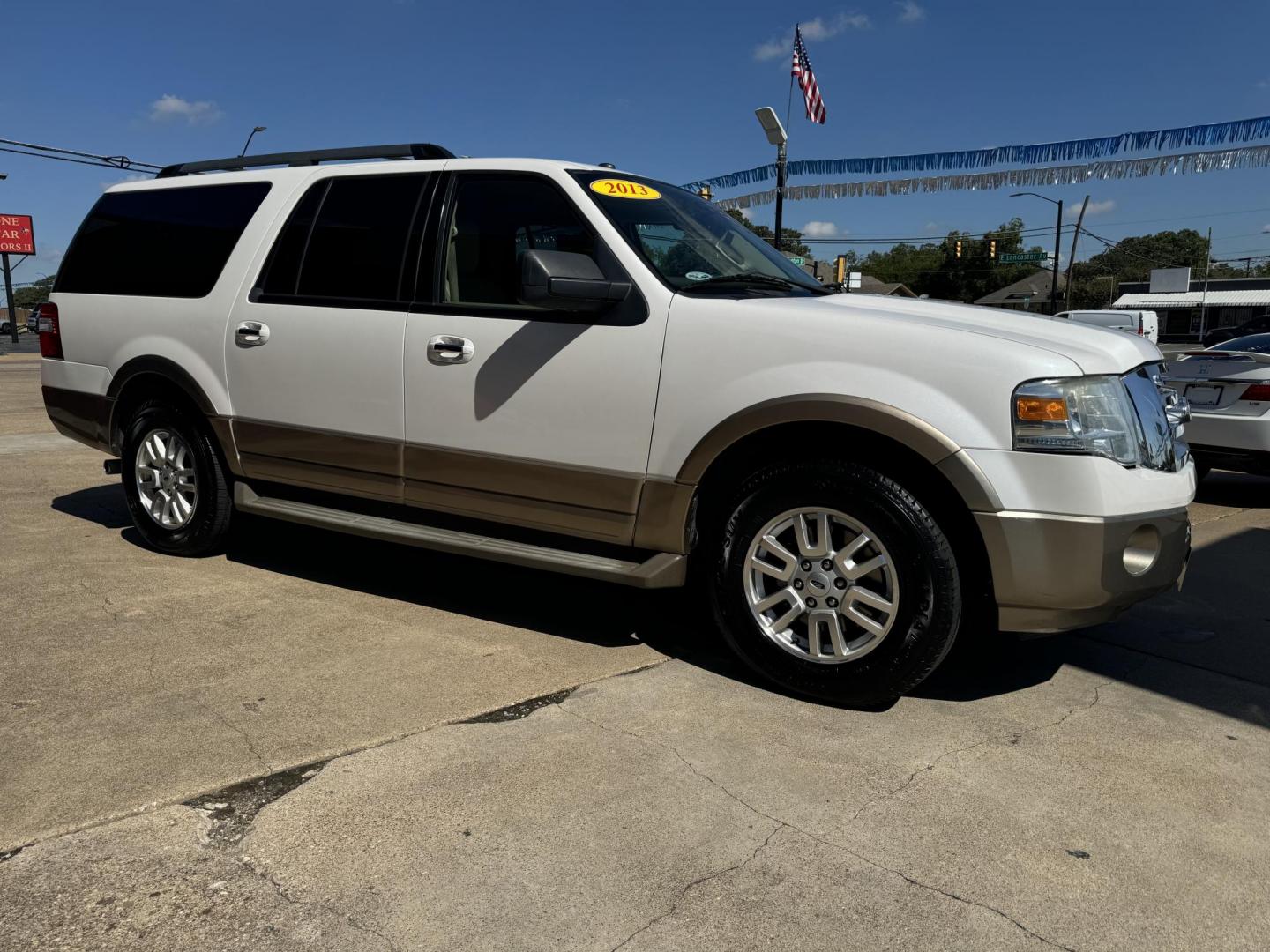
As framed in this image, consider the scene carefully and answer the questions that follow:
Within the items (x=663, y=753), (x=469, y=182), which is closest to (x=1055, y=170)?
(x=469, y=182)

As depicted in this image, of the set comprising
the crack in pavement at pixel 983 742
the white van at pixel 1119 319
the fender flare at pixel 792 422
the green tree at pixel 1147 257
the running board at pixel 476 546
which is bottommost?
the crack in pavement at pixel 983 742

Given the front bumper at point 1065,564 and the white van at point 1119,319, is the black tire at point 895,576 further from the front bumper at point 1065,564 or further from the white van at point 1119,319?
the white van at point 1119,319

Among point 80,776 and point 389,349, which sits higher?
point 389,349

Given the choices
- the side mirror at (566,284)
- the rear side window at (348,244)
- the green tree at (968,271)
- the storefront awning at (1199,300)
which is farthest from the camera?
the green tree at (968,271)

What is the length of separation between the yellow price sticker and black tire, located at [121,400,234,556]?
239 cm

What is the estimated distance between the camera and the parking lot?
2.23 m

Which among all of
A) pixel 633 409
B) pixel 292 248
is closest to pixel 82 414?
pixel 292 248

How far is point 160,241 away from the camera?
5.15 m

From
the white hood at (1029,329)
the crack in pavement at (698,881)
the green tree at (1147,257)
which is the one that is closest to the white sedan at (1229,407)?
the white hood at (1029,329)

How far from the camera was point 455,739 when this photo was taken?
3.12m

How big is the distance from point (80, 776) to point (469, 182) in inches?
106

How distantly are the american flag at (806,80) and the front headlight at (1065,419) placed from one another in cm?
1590

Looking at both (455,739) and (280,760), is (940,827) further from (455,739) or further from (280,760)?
(280,760)

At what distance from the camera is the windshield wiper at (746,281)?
3793mm
